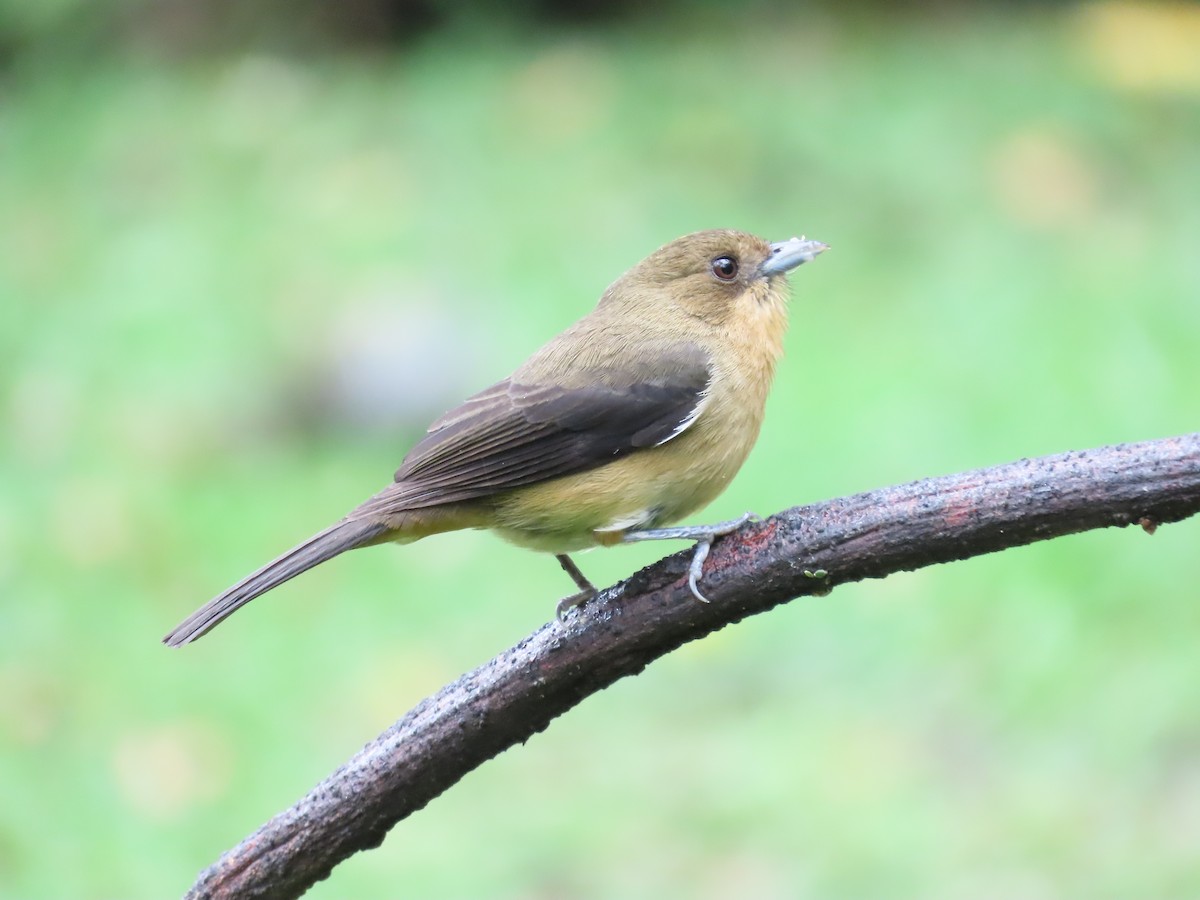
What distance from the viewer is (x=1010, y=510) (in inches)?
110

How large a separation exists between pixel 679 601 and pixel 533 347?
4841 millimetres

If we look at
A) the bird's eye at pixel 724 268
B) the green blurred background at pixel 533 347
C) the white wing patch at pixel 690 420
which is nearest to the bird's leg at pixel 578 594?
the white wing patch at pixel 690 420

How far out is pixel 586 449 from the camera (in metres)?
3.78

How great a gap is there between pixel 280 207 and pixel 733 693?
4731 mm

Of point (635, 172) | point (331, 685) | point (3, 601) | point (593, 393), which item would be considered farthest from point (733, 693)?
point (635, 172)

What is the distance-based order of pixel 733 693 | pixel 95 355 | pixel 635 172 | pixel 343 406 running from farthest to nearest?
1. pixel 635 172
2. pixel 95 355
3. pixel 343 406
4. pixel 733 693

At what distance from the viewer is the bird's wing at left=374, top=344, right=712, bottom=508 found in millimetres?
3760

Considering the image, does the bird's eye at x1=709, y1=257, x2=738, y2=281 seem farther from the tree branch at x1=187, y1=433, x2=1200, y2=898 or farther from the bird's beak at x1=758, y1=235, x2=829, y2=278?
the tree branch at x1=187, y1=433, x2=1200, y2=898

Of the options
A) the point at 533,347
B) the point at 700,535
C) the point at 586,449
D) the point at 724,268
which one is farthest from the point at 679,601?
the point at 533,347

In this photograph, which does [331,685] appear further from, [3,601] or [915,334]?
[915,334]

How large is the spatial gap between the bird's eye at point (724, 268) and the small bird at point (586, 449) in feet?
0.78

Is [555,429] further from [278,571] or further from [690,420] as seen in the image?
[278,571]

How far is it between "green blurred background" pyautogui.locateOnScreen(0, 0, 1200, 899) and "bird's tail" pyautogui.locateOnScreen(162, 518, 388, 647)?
2.14 m

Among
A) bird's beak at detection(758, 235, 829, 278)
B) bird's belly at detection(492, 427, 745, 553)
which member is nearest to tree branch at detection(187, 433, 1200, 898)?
bird's belly at detection(492, 427, 745, 553)
